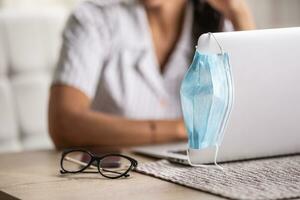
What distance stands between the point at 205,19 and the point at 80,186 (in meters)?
1.19

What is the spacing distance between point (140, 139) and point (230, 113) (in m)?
0.60

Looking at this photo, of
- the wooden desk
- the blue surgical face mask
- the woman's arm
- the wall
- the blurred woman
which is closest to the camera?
the wooden desk

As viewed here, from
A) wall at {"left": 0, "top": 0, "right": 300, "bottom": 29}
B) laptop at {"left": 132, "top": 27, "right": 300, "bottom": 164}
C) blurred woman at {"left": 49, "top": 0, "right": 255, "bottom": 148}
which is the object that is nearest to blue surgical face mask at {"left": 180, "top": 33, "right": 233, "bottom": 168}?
laptop at {"left": 132, "top": 27, "right": 300, "bottom": 164}

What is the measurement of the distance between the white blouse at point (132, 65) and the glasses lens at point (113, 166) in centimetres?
80

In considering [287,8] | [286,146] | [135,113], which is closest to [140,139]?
[135,113]

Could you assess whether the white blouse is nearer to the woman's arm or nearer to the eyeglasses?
the woman's arm

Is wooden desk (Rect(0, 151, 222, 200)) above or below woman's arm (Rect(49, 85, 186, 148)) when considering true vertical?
above

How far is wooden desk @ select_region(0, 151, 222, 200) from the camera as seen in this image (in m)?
1.49

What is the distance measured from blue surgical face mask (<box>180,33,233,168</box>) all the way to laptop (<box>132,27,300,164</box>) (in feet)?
0.09

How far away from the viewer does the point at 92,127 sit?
7.65ft

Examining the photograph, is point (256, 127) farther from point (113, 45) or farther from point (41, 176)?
point (113, 45)

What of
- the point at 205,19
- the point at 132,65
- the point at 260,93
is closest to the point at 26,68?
the point at 132,65

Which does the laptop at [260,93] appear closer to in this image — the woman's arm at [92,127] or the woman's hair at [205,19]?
the woman's arm at [92,127]

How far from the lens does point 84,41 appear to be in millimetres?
2566
